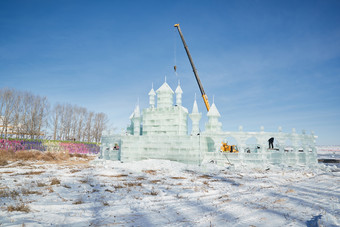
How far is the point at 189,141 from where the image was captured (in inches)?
768

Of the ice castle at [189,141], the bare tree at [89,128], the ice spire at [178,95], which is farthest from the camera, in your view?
the bare tree at [89,128]

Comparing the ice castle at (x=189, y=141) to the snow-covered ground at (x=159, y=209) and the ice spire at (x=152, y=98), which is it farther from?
the snow-covered ground at (x=159, y=209)

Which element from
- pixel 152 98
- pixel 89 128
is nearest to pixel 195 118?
pixel 152 98

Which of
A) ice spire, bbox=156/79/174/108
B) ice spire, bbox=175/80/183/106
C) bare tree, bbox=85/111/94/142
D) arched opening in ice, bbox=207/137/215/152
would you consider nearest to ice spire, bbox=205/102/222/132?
arched opening in ice, bbox=207/137/215/152

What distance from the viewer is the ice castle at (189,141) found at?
1936 cm

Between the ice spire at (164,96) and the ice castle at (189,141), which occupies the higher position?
the ice spire at (164,96)

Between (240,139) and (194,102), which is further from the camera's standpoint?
(194,102)

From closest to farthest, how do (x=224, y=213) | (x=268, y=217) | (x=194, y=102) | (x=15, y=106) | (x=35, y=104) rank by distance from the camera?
(x=268, y=217)
(x=224, y=213)
(x=194, y=102)
(x=15, y=106)
(x=35, y=104)

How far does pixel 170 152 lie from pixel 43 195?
1434cm

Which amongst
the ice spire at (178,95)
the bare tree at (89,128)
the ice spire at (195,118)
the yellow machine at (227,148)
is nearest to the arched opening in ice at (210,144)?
the yellow machine at (227,148)

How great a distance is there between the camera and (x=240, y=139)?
19469 mm

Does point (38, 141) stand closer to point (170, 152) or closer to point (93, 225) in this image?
point (170, 152)

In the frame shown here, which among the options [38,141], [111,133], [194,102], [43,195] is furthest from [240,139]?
[38,141]

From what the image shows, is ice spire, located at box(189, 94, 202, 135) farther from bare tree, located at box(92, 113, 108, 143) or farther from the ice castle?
bare tree, located at box(92, 113, 108, 143)
